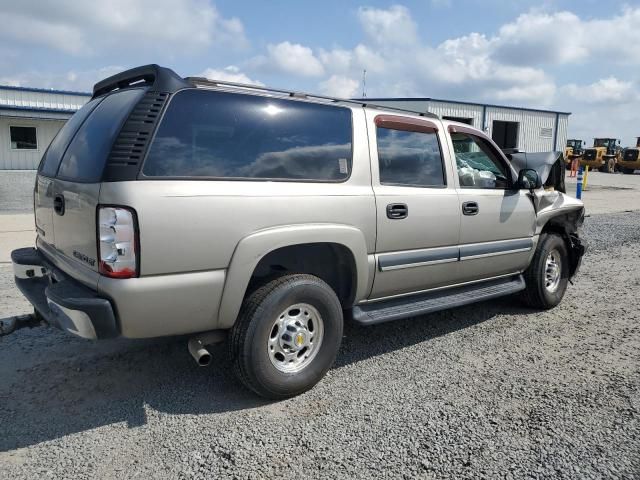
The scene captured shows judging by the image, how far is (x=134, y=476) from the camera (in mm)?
2590

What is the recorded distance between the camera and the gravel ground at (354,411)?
8.91ft

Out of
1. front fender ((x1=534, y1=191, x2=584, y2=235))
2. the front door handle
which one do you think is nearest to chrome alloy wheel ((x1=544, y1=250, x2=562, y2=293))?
front fender ((x1=534, y1=191, x2=584, y2=235))

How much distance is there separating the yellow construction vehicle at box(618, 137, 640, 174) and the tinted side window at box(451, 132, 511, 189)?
39.1m

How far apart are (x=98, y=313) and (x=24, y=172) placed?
24112mm

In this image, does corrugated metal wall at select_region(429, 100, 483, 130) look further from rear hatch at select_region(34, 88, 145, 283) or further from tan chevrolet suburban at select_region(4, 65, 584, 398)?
rear hatch at select_region(34, 88, 145, 283)

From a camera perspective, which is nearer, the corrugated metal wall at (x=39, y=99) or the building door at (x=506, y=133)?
the corrugated metal wall at (x=39, y=99)

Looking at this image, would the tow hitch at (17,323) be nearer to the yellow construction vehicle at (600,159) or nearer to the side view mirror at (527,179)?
the side view mirror at (527,179)

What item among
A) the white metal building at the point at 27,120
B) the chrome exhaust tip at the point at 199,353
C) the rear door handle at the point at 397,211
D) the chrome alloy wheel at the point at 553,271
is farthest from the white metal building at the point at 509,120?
the chrome exhaust tip at the point at 199,353

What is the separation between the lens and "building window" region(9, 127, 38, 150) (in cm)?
2389

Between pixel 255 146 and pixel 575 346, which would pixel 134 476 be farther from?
pixel 575 346

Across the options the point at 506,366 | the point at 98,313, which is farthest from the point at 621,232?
the point at 98,313

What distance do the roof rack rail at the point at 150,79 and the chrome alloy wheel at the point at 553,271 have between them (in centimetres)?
415

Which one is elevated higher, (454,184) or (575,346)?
(454,184)

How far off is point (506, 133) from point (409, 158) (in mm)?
34102
